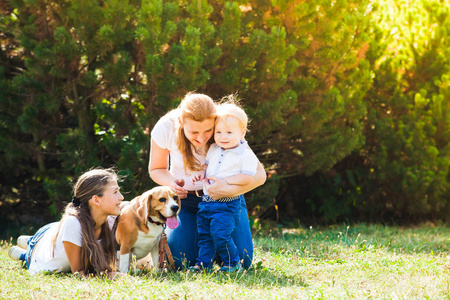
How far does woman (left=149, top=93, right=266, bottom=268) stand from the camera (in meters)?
3.90

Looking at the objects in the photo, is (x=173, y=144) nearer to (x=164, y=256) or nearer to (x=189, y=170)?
(x=189, y=170)

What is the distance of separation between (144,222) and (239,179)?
29.5 inches

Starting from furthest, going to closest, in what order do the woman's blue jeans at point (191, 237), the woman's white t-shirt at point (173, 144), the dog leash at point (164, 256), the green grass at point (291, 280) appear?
the woman's white t-shirt at point (173, 144), the woman's blue jeans at point (191, 237), the dog leash at point (164, 256), the green grass at point (291, 280)

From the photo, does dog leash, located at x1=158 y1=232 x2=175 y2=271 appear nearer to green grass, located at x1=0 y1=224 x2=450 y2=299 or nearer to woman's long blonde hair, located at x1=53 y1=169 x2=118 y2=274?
green grass, located at x1=0 y1=224 x2=450 y2=299

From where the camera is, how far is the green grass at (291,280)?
3189mm

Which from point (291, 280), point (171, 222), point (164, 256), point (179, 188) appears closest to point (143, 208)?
point (171, 222)

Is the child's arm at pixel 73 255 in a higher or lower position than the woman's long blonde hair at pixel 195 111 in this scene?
lower

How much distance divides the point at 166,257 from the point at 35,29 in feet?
11.0

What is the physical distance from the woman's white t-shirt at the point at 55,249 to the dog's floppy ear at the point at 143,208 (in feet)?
1.50

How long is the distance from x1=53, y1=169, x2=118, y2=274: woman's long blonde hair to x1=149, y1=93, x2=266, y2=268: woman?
1.69 feet

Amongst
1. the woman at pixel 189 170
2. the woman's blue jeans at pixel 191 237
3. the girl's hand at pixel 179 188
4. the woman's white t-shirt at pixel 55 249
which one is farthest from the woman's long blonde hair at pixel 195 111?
the woman's white t-shirt at pixel 55 249

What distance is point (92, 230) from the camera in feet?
12.6

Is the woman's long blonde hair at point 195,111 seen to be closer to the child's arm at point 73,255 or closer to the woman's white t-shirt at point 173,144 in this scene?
the woman's white t-shirt at point 173,144

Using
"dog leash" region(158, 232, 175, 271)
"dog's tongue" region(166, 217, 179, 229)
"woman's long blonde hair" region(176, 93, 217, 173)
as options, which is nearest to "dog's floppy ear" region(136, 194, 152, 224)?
"dog's tongue" region(166, 217, 179, 229)
